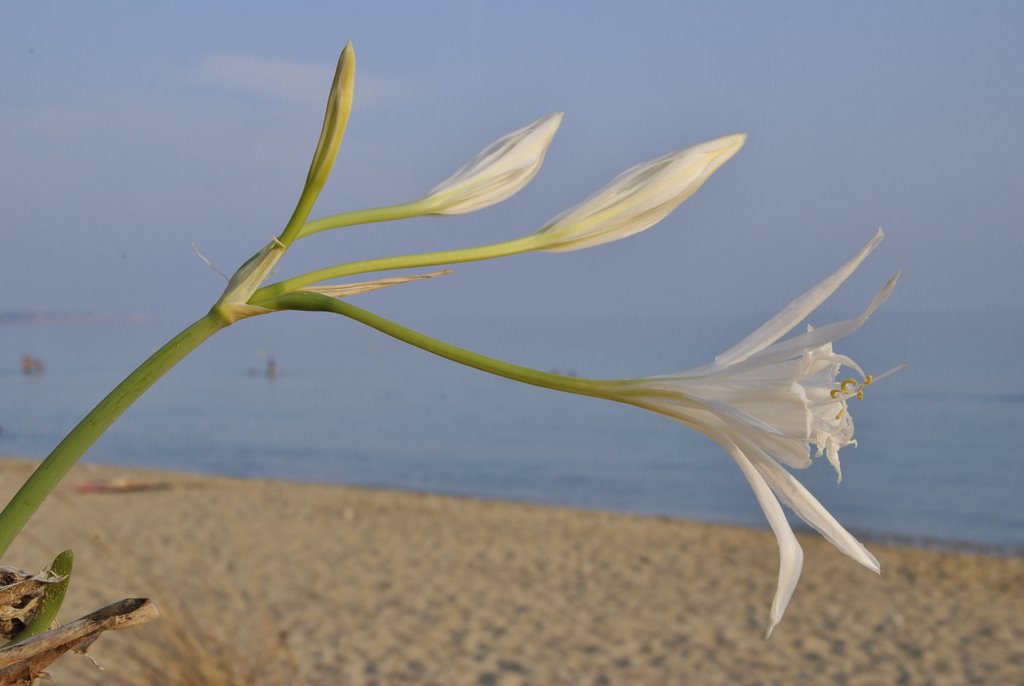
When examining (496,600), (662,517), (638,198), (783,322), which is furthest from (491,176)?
(662,517)

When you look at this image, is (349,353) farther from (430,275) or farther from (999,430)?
(430,275)

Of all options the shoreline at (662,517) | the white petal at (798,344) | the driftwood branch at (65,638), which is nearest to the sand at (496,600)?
the shoreline at (662,517)

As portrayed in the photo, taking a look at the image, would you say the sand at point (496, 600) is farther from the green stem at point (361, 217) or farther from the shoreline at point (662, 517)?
the green stem at point (361, 217)

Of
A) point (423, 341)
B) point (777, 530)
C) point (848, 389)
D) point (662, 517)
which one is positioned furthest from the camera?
point (662, 517)

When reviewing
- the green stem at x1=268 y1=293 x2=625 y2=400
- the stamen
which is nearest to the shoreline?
the stamen

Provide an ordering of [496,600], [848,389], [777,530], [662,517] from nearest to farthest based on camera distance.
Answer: [777,530] < [848,389] < [496,600] < [662,517]

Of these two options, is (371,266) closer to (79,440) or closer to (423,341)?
(423,341)

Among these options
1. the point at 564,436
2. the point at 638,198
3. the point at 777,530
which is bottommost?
the point at 564,436
